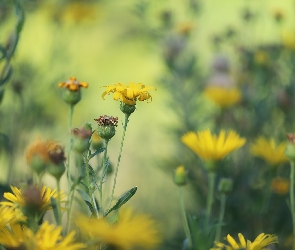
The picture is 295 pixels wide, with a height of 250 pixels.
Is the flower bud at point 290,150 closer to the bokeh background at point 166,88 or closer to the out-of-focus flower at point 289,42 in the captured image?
the bokeh background at point 166,88

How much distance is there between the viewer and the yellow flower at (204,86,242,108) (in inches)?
82.7

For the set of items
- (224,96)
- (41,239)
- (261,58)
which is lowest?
(41,239)

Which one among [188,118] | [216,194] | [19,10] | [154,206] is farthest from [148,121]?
[19,10]

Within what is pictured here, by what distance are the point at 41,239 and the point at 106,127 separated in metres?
0.31

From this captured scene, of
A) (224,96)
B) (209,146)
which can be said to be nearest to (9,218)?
(209,146)

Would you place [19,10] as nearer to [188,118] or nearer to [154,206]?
[188,118]

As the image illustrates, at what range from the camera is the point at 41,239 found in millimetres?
715

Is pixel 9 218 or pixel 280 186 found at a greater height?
pixel 280 186

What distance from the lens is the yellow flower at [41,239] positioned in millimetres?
672

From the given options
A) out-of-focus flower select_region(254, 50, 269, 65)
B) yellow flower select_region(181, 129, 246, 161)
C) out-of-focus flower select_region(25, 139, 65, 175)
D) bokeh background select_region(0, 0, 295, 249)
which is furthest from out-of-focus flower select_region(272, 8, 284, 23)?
out-of-focus flower select_region(25, 139, 65, 175)

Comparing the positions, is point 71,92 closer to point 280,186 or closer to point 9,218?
point 9,218

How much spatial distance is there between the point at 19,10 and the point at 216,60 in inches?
46.4

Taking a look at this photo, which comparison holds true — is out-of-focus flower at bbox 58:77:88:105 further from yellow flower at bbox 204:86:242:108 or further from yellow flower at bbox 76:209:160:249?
yellow flower at bbox 204:86:242:108

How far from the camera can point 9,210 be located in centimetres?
82
